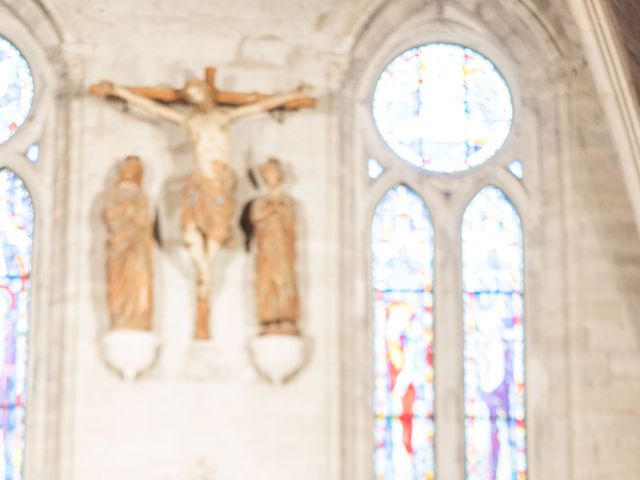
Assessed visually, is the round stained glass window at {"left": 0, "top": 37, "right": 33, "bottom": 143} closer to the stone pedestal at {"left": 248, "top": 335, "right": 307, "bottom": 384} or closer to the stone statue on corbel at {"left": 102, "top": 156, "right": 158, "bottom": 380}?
the stone statue on corbel at {"left": 102, "top": 156, "right": 158, "bottom": 380}

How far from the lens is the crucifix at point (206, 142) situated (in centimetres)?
1867

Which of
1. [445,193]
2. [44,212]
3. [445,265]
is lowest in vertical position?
[445,265]

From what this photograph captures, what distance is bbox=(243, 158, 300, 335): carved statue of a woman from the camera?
18609mm

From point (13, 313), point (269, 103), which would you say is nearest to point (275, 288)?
point (269, 103)

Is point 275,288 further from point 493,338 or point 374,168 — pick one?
point 493,338

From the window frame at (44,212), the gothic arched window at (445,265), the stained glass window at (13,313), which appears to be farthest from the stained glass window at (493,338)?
the stained glass window at (13,313)

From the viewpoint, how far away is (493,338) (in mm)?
19312

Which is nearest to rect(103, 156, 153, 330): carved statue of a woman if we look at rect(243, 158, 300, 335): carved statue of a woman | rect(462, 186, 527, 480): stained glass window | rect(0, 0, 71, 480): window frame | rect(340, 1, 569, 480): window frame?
rect(0, 0, 71, 480): window frame

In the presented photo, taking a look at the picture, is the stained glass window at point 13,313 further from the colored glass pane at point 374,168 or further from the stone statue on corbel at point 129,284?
the colored glass pane at point 374,168

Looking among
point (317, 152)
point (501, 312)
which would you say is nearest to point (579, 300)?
point (501, 312)

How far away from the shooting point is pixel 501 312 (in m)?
19.4

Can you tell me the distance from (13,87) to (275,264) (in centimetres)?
268

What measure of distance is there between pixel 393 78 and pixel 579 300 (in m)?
2.45

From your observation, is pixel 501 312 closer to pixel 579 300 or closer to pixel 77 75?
pixel 579 300
